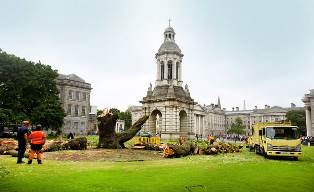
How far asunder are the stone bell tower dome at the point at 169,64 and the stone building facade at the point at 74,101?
39146 millimetres

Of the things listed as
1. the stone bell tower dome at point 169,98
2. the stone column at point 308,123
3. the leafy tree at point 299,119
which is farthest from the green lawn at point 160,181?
the leafy tree at point 299,119

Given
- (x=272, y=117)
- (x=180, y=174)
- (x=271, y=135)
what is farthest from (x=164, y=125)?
(x=272, y=117)

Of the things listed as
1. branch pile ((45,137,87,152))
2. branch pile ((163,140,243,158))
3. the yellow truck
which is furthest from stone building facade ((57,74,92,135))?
the yellow truck

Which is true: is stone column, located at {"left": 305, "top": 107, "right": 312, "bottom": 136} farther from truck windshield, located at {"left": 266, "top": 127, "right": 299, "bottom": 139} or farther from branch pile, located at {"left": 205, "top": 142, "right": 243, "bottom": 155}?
truck windshield, located at {"left": 266, "top": 127, "right": 299, "bottom": 139}

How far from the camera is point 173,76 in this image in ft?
167

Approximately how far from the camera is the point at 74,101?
A: 86.6 m

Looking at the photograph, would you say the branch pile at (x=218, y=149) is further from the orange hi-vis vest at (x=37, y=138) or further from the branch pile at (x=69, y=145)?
the orange hi-vis vest at (x=37, y=138)

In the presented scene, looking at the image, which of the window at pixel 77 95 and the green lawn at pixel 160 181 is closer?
the green lawn at pixel 160 181

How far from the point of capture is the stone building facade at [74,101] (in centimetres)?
8412

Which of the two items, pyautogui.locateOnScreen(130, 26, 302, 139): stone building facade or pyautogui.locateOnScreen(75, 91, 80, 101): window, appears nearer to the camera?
pyautogui.locateOnScreen(130, 26, 302, 139): stone building facade

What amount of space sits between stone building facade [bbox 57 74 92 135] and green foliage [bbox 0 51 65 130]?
105 feet

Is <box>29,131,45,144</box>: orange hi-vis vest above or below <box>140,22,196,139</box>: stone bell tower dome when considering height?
below

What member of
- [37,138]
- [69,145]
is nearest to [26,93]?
[69,145]

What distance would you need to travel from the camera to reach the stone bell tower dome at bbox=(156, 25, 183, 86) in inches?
2009
